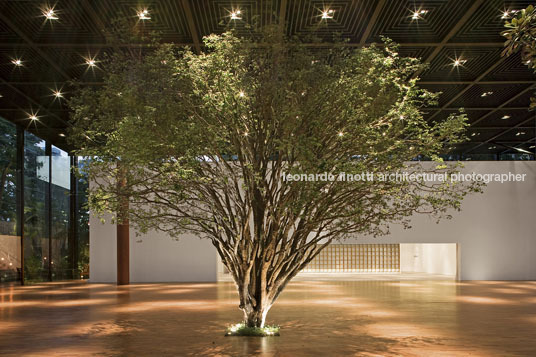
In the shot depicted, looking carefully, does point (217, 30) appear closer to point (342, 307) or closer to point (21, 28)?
point (21, 28)

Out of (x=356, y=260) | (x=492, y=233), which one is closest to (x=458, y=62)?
(x=492, y=233)

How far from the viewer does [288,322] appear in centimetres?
1129

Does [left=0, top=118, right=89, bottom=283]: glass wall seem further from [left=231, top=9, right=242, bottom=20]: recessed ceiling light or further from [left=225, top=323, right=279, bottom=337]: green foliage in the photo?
[left=225, top=323, right=279, bottom=337]: green foliage

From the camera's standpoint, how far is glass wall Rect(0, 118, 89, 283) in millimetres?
21078

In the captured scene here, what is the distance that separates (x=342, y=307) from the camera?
13859 mm

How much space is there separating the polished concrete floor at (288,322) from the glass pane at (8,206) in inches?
103

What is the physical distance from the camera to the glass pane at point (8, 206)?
20734 mm

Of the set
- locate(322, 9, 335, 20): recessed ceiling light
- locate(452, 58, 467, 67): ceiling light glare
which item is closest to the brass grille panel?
locate(452, 58, 467, 67): ceiling light glare

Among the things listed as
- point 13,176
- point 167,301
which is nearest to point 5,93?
point 13,176

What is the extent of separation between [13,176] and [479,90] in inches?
677

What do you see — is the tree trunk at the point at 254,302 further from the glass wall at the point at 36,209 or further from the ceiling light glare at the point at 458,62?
the glass wall at the point at 36,209

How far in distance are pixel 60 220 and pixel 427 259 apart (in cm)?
1819

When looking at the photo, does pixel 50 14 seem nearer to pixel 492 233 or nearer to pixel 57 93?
pixel 57 93

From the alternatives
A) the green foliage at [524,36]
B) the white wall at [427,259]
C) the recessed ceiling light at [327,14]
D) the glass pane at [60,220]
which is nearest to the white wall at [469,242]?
the glass pane at [60,220]
